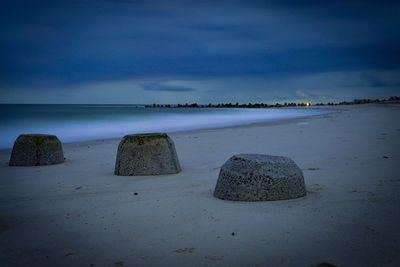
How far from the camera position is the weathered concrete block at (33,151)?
26.2ft

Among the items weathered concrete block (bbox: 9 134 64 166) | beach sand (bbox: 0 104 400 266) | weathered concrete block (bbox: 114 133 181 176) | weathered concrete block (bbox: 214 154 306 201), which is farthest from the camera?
weathered concrete block (bbox: 9 134 64 166)

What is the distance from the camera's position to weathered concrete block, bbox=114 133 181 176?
6.58 m

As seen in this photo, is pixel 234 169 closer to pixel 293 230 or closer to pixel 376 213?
pixel 293 230

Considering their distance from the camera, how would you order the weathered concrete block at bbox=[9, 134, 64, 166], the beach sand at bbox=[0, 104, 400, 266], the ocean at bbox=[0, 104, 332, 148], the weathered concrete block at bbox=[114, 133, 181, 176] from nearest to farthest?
the beach sand at bbox=[0, 104, 400, 266]
the weathered concrete block at bbox=[114, 133, 181, 176]
the weathered concrete block at bbox=[9, 134, 64, 166]
the ocean at bbox=[0, 104, 332, 148]

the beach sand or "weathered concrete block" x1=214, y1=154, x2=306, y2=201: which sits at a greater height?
"weathered concrete block" x1=214, y1=154, x2=306, y2=201

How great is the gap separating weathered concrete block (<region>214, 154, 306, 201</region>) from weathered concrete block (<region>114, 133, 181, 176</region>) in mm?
2211

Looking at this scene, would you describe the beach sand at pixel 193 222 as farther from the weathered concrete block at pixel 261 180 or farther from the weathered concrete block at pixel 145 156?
the weathered concrete block at pixel 145 156

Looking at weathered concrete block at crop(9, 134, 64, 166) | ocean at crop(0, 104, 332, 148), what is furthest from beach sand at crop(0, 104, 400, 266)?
ocean at crop(0, 104, 332, 148)

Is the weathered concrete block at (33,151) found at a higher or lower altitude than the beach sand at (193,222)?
higher

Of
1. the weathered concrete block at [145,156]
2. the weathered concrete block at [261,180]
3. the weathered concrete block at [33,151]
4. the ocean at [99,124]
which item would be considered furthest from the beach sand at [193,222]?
the ocean at [99,124]

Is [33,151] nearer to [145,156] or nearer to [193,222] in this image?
[145,156]

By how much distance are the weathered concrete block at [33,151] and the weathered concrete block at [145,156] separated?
7.36 feet

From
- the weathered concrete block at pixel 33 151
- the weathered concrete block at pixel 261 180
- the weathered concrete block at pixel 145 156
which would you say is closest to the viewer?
the weathered concrete block at pixel 261 180

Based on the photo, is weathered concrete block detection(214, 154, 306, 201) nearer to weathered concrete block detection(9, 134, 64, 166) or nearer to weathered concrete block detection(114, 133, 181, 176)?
weathered concrete block detection(114, 133, 181, 176)
